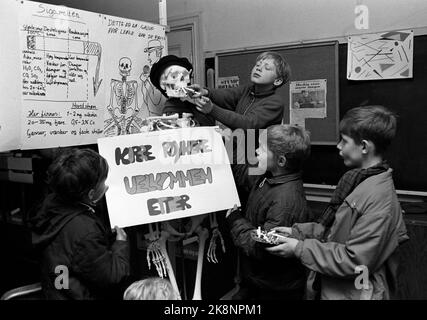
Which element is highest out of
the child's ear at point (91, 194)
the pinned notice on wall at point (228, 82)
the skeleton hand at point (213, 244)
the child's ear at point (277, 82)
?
the pinned notice on wall at point (228, 82)

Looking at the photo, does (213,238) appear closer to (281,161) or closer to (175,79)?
(281,161)

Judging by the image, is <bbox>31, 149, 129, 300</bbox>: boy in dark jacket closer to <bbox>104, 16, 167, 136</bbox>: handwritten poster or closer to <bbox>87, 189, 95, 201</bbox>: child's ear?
<bbox>87, 189, 95, 201</bbox>: child's ear

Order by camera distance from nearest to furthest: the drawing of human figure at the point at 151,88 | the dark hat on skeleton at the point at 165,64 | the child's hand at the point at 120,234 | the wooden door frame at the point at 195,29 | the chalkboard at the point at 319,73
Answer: the child's hand at the point at 120,234, the dark hat on skeleton at the point at 165,64, the drawing of human figure at the point at 151,88, the chalkboard at the point at 319,73, the wooden door frame at the point at 195,29

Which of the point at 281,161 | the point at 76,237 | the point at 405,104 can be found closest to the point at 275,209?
the point at 281,161

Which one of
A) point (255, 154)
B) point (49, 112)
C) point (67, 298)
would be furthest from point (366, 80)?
point (67, 298)

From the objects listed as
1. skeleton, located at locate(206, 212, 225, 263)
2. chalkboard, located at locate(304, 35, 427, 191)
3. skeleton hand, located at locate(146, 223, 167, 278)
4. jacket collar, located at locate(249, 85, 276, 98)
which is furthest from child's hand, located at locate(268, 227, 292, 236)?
chalkboard, located at locate(304, 35, 427, 191)

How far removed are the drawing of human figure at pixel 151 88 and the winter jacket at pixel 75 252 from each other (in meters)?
0.70

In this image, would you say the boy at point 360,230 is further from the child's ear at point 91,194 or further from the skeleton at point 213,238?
the child's ear at point 91,194

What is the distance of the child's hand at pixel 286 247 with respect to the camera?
3.79 ft

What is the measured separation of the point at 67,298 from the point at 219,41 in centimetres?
183

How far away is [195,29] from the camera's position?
245 cm

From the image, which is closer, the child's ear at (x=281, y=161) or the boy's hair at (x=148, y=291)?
the boy's hair at (x=148, y=291)

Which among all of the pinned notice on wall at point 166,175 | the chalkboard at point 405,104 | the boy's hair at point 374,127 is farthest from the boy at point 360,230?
the chalkboard at point 405,104

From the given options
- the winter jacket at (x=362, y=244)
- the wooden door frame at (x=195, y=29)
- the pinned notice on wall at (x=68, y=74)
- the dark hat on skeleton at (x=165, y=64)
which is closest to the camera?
the winter jacket at (x=362, y=244)
